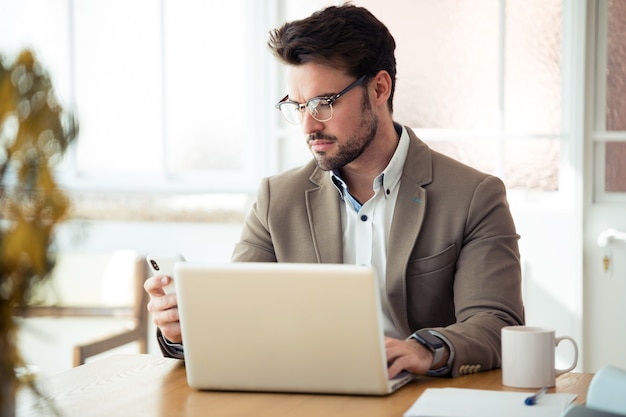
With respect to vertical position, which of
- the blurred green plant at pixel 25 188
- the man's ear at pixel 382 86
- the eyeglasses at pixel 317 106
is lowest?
the blurred green plant at pixel 25 188

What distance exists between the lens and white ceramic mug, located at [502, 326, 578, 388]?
5.31 ft

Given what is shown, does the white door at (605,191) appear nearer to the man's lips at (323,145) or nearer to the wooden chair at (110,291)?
the man's lips at (323,145)

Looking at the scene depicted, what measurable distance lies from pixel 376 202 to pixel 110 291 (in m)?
1.81

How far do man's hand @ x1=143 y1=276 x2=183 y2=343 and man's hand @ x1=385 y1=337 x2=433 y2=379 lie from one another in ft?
1.35

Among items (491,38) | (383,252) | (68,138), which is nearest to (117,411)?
(68,138)

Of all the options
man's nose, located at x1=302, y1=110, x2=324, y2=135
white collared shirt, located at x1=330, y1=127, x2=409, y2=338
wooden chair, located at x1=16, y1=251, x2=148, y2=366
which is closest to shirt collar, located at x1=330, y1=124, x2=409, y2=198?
white collared shirt, located at x1=330, y1=127, x2=409, y2=338

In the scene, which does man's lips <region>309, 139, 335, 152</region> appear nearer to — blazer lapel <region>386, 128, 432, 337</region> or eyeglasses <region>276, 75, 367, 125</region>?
eyeglasses <region>276, 75, 367, 125</region>

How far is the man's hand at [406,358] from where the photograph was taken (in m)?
1.62

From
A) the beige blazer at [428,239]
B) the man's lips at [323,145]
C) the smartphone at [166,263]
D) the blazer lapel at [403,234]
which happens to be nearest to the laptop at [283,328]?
the smartphone at [166,263]

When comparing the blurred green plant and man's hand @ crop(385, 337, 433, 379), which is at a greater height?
the blurred green plant

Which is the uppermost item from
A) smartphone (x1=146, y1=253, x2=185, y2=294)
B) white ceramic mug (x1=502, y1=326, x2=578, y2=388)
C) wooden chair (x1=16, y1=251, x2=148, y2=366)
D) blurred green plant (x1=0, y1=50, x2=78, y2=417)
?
blurred green plant (x1=0, y1=50, x2=78, y2=417)

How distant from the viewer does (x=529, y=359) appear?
5.31 feet

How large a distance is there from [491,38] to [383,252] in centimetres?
143

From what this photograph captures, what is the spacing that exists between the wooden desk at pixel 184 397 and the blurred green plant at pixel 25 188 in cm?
61
